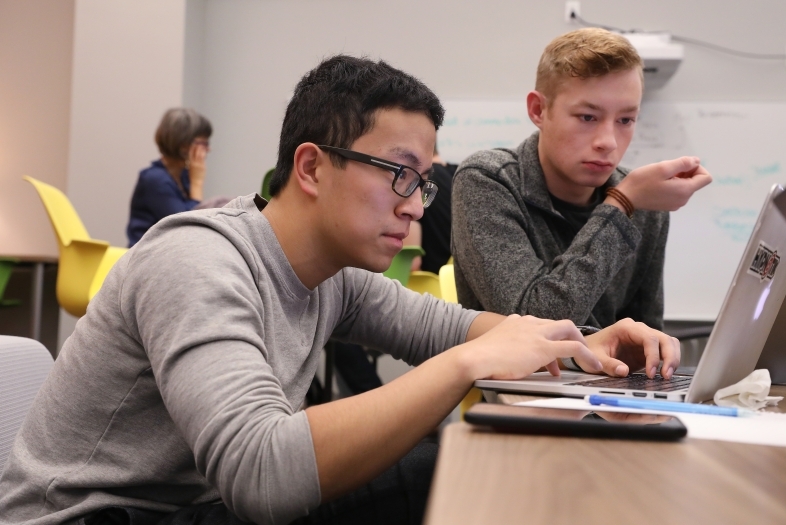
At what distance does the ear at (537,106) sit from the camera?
1641 millimetres

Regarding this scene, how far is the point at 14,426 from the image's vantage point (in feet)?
3.27

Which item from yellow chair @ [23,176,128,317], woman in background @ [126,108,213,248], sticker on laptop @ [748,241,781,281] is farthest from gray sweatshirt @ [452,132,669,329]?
woman in background @ [126,108,213,248]

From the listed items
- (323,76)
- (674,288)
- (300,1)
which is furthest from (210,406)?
(300,1)

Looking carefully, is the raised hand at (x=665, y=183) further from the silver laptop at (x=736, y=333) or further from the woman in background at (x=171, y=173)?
the woman in background at (x=171, y=173)

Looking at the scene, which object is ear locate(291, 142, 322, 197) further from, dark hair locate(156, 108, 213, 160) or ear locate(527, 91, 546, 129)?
dark hair locate(156, 108, 213, 160)

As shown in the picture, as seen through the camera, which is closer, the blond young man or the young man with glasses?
the young man with glasses

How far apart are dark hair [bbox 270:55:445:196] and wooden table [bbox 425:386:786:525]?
61 centimetres

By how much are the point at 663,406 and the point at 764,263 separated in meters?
0.21

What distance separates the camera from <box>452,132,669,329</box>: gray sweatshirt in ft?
4.61

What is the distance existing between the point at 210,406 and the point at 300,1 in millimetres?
4066

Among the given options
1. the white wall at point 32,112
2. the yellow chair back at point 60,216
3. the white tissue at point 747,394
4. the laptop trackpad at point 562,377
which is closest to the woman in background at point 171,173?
the yellow chair back at point 60,216

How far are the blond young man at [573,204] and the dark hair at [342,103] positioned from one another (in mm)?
417

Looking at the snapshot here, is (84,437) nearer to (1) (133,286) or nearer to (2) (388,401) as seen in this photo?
(1) (133,286)

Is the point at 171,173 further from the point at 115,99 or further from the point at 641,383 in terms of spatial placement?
the point at 641,383
